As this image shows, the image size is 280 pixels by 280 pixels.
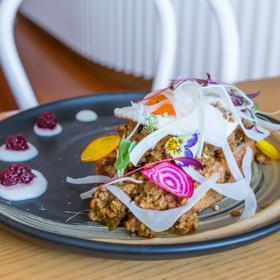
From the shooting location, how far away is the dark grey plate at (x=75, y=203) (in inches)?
27.2

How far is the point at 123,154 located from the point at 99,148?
15 centimetres

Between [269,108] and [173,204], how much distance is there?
23.2 inches

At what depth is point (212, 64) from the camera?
2.75 m

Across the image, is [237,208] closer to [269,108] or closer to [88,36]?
[269,108]

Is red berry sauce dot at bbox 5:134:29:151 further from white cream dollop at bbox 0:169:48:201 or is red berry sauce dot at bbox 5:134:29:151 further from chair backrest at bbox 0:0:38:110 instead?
chair backrest at bbox 0:0:38:110

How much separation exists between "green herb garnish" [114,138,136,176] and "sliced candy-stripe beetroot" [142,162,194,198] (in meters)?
0.04

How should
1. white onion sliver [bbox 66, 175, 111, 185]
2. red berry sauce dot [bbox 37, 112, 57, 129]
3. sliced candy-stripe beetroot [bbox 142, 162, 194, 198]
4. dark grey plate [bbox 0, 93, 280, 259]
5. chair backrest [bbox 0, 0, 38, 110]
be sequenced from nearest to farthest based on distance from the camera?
dark grey plate [bbox 0, 93, 280, 259] < sliced candy-stripe beetroot [bbox 142, 162, 194, 198] < white onion sliver [bbox 66, 175, 111, 185] < red berry sauce dot [bbox 37, 112, 57, 129] < chair backrest [bbox 0, 0, 38, 110]

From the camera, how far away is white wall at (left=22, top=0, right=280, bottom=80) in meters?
2.57

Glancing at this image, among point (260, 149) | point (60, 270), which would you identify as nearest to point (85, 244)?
point (60, 270)

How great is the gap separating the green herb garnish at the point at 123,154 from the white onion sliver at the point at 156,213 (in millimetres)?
38

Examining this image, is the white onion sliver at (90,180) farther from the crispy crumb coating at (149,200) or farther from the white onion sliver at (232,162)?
the white onion sliver at (232,162)

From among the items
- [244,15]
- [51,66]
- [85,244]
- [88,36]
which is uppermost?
[85,244]

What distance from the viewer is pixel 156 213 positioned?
0.78 metres

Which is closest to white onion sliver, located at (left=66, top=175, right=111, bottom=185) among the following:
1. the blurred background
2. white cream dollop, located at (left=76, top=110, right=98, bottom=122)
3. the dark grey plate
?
the dark grey plate
